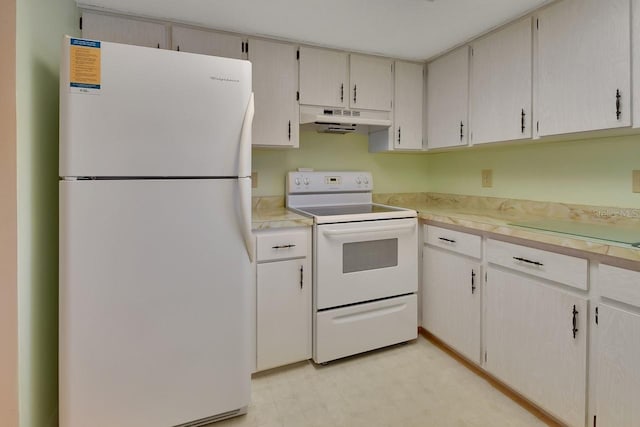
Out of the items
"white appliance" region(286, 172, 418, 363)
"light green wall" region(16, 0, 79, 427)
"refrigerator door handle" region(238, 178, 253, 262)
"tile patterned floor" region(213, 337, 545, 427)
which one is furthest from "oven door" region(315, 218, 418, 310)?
"light green wall" region(16, 0, 79, 427)

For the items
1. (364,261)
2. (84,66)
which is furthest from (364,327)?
(84,66)

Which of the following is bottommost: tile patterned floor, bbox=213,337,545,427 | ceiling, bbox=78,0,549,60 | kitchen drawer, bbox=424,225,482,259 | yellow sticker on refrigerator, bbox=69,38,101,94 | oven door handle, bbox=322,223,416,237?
tile patterned floor, bbox=213,337,545,427

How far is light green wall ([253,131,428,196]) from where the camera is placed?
2.44 metres

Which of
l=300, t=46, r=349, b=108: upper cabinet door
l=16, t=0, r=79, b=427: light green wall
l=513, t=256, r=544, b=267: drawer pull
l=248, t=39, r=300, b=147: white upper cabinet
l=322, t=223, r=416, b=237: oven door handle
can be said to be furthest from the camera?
l=300, t=46, r=349, b=108: upper cabinet door

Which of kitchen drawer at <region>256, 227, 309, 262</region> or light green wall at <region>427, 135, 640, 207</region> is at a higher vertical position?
light green wall at <region>427, 135, 640, 207</region>

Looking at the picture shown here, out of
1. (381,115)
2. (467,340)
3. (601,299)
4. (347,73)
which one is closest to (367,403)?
(467,340)

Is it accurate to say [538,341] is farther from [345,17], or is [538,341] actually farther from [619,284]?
[345,17]

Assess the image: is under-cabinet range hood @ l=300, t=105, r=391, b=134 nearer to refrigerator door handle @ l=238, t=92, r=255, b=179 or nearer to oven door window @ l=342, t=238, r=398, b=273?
refrigerator door handle @ l=238, t=92, r=255, b=179

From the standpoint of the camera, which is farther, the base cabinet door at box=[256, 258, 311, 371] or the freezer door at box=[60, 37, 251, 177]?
the base cabinet door at box=[256, 258, 311, 371]

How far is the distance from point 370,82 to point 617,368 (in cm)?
202

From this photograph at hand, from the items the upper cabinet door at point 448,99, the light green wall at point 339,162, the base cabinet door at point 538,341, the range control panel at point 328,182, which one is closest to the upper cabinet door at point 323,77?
the light green wall at point 339,162

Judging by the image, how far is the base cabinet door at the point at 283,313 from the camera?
1888 millimetres

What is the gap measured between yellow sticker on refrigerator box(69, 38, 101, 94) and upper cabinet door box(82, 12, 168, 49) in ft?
1.96

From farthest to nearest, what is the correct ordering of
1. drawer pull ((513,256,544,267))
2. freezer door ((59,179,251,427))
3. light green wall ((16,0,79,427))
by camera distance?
drawer pull ((513,256,544,267)) → freezer door ((59,179,251,427)) → light green wall ((16,0,79,427))
